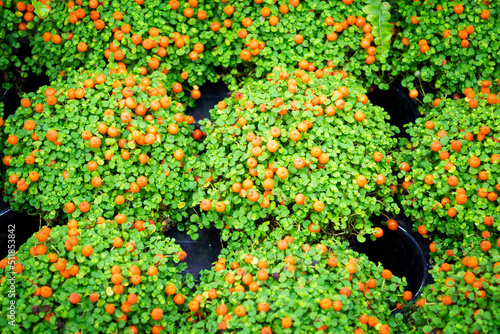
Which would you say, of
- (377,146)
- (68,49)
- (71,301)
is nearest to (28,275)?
(71,301)

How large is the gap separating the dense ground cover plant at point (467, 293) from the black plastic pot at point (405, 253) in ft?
1.62

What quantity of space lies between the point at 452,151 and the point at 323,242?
145cm

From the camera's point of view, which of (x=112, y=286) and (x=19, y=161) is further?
(x=19, y=161)

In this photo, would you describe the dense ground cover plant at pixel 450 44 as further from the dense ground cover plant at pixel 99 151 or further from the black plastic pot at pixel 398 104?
the dense ground cover plant at pixel 99 151

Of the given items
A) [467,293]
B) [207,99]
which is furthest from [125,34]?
[467,293]

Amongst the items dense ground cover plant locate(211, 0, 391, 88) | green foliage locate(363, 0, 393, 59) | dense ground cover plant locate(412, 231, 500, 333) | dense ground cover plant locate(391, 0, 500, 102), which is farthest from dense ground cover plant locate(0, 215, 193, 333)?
dense ground cover plant locate(391, 0, 500, 102)

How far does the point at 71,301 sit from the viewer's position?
3.05 metres

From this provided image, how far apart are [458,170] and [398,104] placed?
1445 millimetres

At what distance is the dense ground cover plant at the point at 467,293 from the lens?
300 cm

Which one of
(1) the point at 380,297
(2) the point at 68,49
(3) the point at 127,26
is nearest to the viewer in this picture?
(1) the point at 380,297

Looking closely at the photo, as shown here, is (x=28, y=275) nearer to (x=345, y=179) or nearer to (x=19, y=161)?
(x=19, y=161)

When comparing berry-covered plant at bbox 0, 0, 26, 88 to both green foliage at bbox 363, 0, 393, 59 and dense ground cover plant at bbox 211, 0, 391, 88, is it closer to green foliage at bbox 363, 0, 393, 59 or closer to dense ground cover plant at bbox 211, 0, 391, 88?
dense ground cover plant at bbox 211, 0, 391, 88

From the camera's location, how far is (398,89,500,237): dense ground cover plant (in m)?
3.44

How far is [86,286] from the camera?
3197mm
